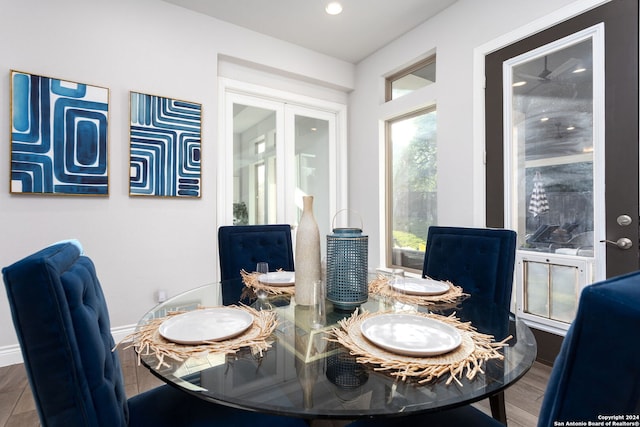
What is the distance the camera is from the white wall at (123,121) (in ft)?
7.30

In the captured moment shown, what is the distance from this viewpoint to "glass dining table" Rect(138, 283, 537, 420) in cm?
62

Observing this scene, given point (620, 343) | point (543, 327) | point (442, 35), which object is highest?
point (442, 35)

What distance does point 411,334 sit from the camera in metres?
0.87

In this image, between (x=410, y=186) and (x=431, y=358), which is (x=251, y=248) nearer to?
(x=431, y=358)

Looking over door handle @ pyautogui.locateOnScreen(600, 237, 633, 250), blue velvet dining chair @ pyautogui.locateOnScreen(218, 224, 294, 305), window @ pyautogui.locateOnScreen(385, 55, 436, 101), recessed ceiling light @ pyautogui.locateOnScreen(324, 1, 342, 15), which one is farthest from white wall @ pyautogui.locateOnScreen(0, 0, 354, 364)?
door handle @ pyautogui.locateOnScreen(600, 237, 633, 250)

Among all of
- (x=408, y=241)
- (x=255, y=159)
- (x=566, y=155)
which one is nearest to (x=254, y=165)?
(x=255, y=159)

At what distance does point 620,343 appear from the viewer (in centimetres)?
40

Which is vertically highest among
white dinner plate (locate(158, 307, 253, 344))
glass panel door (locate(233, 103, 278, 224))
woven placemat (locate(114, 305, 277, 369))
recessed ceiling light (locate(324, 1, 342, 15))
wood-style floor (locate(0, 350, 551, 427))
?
recessed ceiling light (locate(324, 1, 342, 15))

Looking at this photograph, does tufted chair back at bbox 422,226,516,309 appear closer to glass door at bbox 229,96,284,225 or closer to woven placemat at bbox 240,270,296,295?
woven placemat at bbox 240,270,296,295

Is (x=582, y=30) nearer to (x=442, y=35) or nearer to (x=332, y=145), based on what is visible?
(x=442, y=35)

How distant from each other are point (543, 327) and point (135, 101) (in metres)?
3.57

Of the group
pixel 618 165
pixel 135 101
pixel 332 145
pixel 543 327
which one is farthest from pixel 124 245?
pixel 618 165

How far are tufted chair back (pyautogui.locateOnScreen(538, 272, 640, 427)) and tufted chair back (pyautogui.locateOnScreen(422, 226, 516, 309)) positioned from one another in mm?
1146

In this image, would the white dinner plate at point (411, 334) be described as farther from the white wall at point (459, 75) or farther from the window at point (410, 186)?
the window at point (410, 186)
